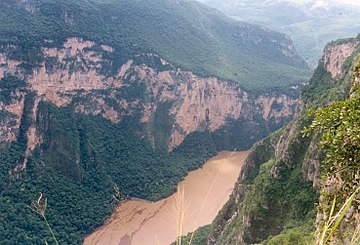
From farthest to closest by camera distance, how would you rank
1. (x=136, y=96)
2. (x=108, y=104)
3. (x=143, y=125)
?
(x=143, y=125) → (x=136, y=96) → (x=108, y=104)

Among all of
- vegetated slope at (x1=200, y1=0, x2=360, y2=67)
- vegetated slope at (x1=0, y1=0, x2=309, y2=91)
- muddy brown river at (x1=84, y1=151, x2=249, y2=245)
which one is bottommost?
muddy brown river at (x1=84, y1=151, x2=249, y2=245)

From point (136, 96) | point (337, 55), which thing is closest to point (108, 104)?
point (136, 96)

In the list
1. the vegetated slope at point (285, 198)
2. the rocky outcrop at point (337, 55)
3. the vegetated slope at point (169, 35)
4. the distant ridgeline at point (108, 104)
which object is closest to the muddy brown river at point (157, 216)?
the distant ridgeline at point (108, 104)

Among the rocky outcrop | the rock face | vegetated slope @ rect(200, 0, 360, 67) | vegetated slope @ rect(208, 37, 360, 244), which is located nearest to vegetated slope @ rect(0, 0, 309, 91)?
the rock face

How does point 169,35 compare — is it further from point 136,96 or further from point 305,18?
point 305,18

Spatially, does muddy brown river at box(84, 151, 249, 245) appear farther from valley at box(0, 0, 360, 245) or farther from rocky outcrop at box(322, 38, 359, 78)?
rocky outcrop at box(322, 38, 359, 78)

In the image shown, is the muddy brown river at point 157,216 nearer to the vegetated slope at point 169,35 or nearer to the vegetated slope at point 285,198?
the vegetated slope at point 285,198

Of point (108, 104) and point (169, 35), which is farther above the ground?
point (169, 35)
